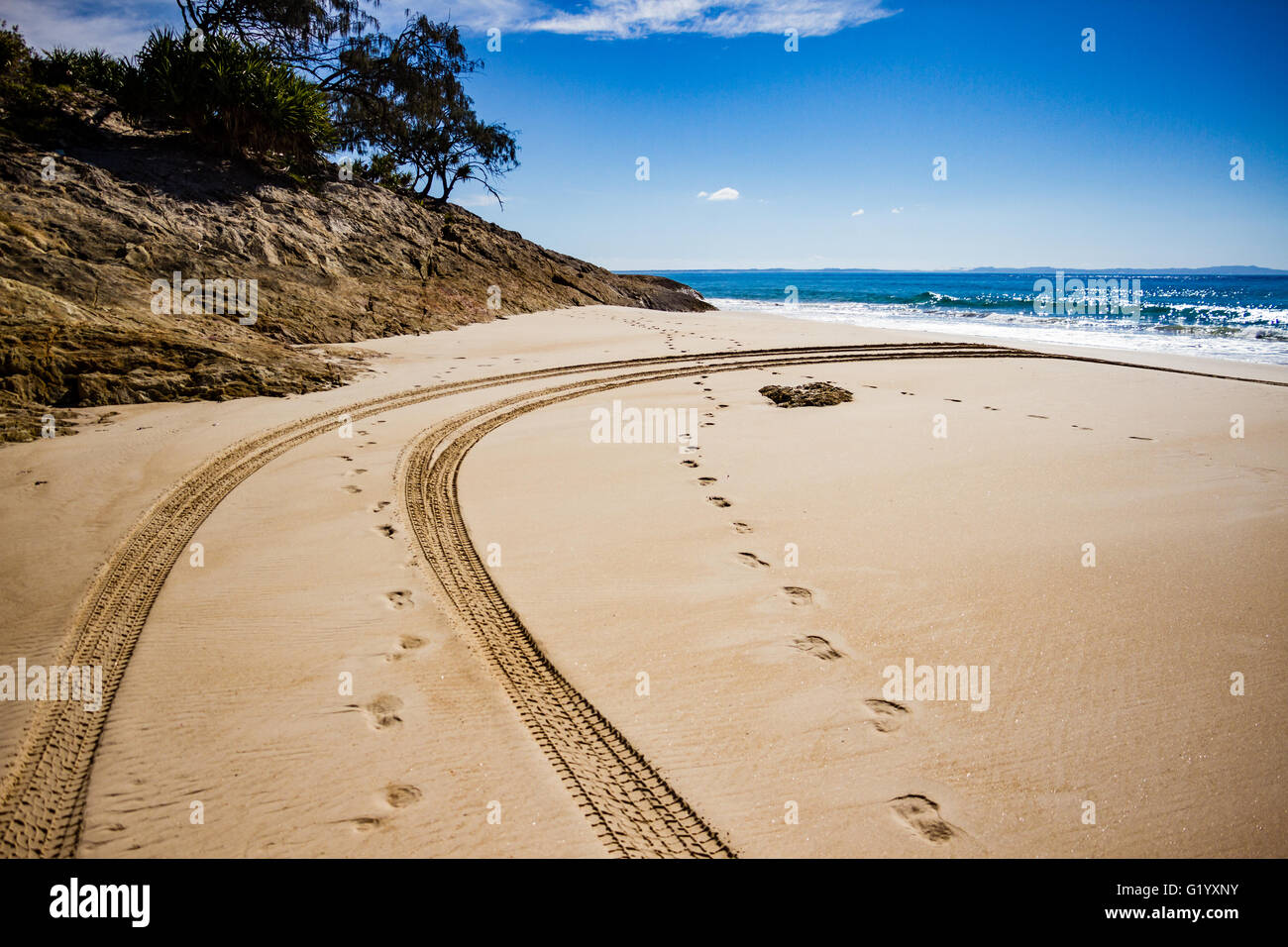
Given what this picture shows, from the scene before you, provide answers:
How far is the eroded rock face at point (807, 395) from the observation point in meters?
8.21

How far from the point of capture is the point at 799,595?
3.57 meters

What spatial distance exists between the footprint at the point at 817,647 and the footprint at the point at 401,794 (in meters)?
1.82

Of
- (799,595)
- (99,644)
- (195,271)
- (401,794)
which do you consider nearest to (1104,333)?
(799,595)

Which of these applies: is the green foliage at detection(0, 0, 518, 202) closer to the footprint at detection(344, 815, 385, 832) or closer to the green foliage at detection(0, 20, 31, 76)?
the green foliage at detection(0, 20, 31, 76)

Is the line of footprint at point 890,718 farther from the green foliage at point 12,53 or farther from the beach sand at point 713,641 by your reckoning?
the green foliage at point 12,53

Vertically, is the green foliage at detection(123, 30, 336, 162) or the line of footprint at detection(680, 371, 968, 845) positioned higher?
the green foliage at detection(123, 30, 336, 162)

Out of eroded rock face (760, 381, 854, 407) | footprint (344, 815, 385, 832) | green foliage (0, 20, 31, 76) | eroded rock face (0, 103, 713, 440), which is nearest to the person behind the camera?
footprint (344, 815, 385, 832)

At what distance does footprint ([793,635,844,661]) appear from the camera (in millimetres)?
3051

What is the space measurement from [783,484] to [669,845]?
11.7 feet

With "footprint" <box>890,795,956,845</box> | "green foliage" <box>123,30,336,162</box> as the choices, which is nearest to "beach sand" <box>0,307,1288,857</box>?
"footprint" <box>890,795,956,845</box>

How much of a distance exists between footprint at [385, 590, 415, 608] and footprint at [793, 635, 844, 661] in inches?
82.7
